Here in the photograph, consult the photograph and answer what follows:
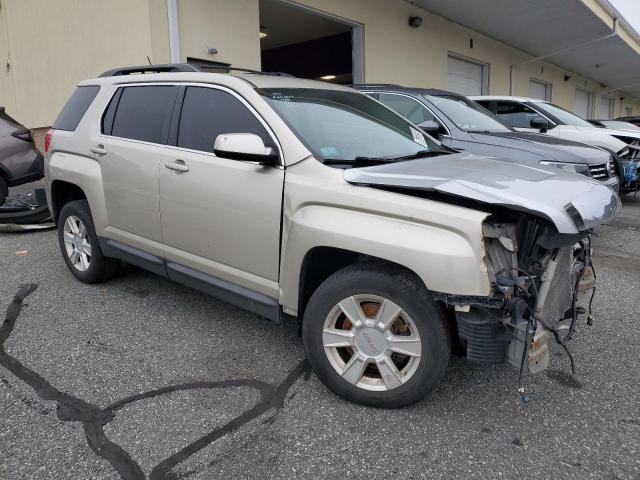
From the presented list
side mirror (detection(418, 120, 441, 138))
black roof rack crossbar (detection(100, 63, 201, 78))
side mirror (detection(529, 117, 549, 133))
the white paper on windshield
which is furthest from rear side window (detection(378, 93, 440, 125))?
black roof rack crossbar (detection(100, 63, 201, 78))

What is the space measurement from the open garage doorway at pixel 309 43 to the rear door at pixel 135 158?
299 inches

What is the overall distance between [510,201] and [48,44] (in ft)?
36.6

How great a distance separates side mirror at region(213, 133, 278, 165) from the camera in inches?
112

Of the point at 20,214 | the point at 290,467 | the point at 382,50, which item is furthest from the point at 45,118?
the point at 290,467

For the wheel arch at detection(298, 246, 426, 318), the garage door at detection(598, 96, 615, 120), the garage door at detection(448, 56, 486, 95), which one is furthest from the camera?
the garage door at detection(598, 96, 615, 120)

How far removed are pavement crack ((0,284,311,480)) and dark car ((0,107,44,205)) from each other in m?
5.48

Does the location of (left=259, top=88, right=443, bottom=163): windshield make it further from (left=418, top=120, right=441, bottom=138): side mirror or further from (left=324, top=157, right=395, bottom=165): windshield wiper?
(left=418, top=120, right=441, bottom=138): side mirror

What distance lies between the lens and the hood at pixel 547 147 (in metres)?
5.88

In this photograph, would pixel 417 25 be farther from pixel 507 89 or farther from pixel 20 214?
pixel 20 214

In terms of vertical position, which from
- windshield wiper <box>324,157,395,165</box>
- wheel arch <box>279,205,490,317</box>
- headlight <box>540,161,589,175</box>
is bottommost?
wheel arch <box>279,205,490,317</box>

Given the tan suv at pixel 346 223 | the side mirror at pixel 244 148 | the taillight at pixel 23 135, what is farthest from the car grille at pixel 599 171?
the taillight at pixel 23 135

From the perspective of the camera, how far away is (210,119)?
3455 millimetres

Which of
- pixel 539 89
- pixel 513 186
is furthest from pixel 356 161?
pixel 539 89

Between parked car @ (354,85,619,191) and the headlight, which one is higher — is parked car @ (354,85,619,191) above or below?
above
